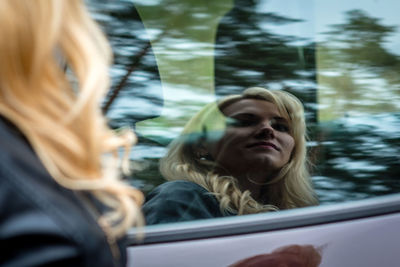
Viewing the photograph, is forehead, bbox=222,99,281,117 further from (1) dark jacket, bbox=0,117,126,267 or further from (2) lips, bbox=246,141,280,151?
(1) dark jacket, bbox=0,117,126,267

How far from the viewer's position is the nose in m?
1.78

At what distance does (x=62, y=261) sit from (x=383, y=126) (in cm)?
140

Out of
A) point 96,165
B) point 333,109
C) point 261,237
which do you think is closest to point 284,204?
point 261,237

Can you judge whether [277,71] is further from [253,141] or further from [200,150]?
[200,150]

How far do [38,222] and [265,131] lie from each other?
3.94ft

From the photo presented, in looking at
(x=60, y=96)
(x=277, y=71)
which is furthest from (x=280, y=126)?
(x=60, y=96)

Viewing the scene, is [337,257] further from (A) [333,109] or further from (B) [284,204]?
(A) [333,109]

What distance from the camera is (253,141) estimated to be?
177 cm

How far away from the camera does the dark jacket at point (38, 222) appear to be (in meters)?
0.65

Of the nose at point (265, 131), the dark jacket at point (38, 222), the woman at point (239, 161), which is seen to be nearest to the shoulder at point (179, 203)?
the woman at point (239, 161)

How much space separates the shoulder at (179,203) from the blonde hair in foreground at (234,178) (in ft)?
0.07

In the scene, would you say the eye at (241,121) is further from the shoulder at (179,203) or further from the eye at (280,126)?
the shoulder at (179,203)

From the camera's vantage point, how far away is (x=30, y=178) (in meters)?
0.68

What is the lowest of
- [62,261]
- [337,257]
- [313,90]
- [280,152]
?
[337,257]
